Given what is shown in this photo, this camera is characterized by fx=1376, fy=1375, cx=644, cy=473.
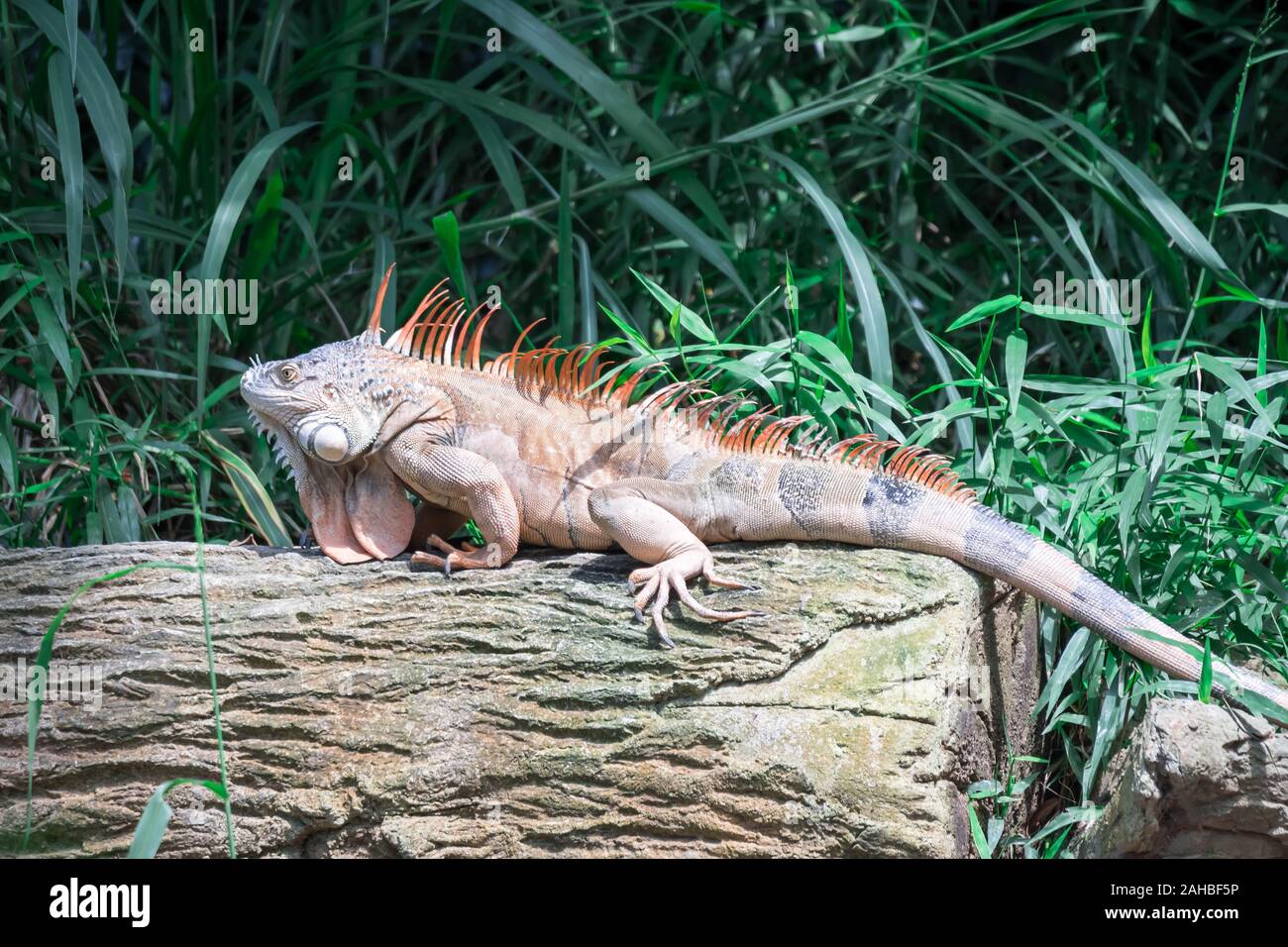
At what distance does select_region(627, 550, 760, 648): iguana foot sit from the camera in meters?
3.79

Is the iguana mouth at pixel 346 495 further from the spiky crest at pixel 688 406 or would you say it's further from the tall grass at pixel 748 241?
the tall grass at pixel 748 241

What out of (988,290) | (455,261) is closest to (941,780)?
(455,261)

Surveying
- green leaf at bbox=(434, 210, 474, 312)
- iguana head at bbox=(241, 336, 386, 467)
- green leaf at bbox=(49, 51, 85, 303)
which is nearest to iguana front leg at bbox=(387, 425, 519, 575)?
iguana head at bbox=(241, 336, 386, 467)

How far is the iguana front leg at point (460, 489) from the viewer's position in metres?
4.17

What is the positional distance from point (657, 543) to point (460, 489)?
0.67m

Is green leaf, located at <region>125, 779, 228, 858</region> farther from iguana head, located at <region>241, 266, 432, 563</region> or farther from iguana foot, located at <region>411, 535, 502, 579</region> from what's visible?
iguana head, located at <region>241, 266, 432, 563</region>

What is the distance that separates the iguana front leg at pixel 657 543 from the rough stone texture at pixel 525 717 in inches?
2.3

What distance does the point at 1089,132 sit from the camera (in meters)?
5.27

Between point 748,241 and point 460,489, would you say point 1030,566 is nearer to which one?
point 460,489

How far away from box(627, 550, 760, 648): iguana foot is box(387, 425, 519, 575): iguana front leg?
459 mm

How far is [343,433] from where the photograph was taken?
14.1 ft

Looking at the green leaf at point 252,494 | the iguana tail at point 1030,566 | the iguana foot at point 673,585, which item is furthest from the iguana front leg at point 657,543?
the green leaf at point 252,494

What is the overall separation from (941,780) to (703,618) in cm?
76
